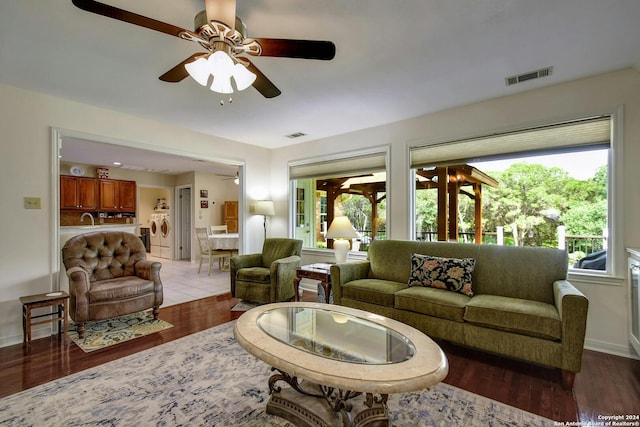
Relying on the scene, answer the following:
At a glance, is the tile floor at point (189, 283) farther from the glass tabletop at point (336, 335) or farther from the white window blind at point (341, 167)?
the glass tabletop at point (336, 335)

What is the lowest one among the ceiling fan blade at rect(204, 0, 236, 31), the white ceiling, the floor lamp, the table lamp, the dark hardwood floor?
the dark hardwood floor

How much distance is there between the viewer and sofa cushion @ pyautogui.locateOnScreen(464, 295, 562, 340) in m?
2.08

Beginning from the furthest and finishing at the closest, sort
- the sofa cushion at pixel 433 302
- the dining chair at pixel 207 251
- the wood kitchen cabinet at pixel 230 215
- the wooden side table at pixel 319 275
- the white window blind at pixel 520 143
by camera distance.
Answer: the wood kitchen cabinet at pixel 230 215
the dining chair at pixel 207 251
the wooden side table at pixel 319 275
the white window blind at pixel 520 143
the sofa cushion at pixel 433 302

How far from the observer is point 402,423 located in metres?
1.69

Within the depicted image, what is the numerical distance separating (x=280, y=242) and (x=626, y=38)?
394 cm

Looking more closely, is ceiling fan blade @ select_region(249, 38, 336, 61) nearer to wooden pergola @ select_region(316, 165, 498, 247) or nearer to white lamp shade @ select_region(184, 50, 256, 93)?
white lamp shade @ select_region(184, 50, 256, 93)

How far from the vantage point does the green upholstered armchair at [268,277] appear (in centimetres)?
371

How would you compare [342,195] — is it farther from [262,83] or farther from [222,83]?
[222,83]

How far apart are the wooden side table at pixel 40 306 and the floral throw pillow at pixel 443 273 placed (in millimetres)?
3337

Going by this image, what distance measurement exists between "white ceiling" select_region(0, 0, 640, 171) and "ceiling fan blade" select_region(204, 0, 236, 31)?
29 cm

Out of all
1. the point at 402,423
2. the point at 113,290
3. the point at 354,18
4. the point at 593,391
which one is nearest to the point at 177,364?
the point at 113,290

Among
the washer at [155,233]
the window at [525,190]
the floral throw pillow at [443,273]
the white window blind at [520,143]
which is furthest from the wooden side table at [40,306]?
the washer at [155,233]

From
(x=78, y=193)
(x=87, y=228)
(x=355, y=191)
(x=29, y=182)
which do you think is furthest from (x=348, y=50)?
(x=78, y=193)

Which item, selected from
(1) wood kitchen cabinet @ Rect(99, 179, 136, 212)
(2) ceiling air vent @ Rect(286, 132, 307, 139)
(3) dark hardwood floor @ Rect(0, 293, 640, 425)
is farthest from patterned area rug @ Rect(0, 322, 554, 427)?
(1) wood kitchen cabinet @ Rect(99, 179, 136, 212)
